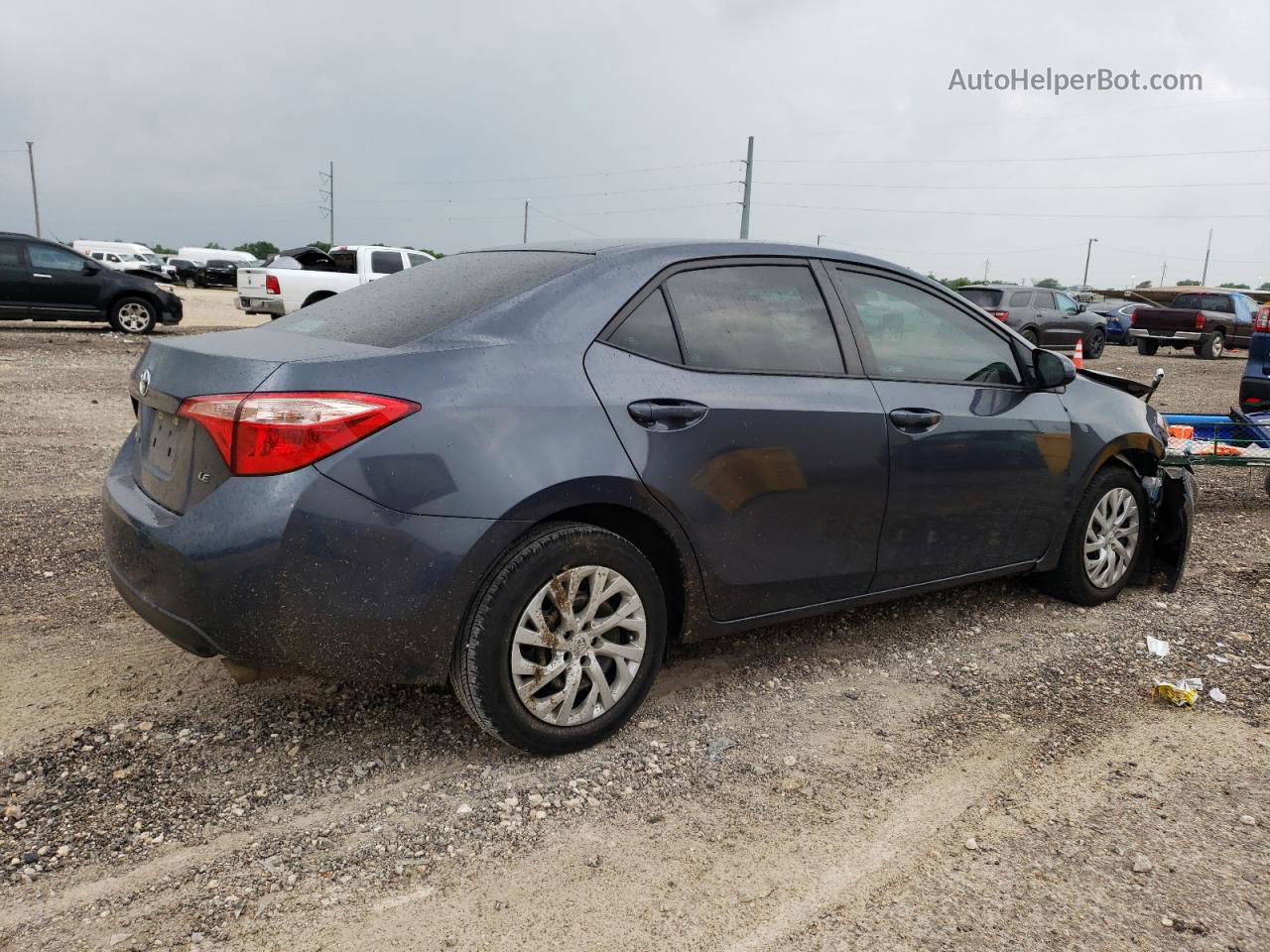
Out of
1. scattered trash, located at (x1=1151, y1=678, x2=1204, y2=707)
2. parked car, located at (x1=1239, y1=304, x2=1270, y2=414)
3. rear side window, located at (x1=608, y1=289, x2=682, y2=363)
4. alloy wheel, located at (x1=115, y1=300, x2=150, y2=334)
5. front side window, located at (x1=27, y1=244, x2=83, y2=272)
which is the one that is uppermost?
front side window, located at (x1=27, y1=244, x2=83, y2=272)

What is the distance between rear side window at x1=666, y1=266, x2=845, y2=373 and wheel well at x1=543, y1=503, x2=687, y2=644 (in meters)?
0.56

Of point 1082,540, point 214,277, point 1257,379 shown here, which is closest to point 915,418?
point 1082,540

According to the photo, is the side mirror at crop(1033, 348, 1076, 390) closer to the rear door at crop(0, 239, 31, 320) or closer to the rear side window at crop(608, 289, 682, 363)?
the rear side window at crop(608, 289, 682, 363)

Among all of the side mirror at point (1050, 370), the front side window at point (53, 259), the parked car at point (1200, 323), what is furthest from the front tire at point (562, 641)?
the parked car at point (1200, 323)

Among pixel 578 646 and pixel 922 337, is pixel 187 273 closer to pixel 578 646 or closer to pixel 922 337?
pixel 922 337

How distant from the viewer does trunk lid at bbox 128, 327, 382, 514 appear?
2.73 meters

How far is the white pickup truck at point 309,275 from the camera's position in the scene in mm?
18578

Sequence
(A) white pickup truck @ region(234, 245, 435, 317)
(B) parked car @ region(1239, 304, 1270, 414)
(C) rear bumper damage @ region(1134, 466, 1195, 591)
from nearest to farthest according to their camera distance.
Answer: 1. (C) rear bumper damage @ region(1134, 466, 1195, 591)
2. (B) parked car @ region(1239, 304, 1270, 414)
3. (A) white pickup truck @ region(234, 245, 435, 317)

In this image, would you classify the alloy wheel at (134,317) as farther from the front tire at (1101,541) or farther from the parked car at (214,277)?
the parked car at (214,277)

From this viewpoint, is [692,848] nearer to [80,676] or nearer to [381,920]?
[381,920]

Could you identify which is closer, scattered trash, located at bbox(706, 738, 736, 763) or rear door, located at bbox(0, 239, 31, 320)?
scattered trash, located at bbox(706, 738, 736, 763)

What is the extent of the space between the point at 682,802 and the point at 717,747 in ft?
1.22

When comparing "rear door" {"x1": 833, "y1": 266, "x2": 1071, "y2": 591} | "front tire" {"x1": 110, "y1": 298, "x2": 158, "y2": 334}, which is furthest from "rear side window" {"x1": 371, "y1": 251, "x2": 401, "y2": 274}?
"rear door" {"x1": 833, "y1": 266, "x2": 1071, "y2": 591}

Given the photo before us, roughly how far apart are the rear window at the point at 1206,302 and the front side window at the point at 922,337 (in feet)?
76.7
